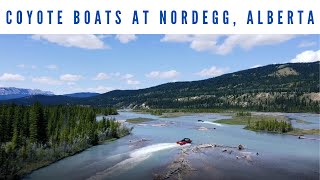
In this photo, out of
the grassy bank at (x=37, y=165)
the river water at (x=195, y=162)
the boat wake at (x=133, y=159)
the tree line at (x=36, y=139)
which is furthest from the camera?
the tree line at (x=36, y=139)

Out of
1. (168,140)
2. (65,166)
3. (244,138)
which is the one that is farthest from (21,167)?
(244,138)

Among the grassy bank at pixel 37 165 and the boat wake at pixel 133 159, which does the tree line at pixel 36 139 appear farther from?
the boat wake at pixel 133 159

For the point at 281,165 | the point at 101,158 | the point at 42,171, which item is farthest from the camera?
the point at 101,158

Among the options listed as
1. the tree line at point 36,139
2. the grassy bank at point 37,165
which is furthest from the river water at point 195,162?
the tree line at point 36,139

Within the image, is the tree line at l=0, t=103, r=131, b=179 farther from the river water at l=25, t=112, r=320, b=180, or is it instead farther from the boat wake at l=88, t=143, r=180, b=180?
the boat wake at l=88, t=143, r=180, b=180

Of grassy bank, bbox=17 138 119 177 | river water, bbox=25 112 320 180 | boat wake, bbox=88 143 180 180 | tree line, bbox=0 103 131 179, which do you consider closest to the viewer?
river water, bbox=25 112 320 180

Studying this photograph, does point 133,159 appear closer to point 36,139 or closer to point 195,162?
point 195,162

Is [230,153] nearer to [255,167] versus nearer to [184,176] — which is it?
[255,167]

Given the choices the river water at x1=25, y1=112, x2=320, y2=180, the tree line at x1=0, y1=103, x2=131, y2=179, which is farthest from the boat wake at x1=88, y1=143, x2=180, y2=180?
the tree line at x1=0, y1=103, x2=131, y2=179

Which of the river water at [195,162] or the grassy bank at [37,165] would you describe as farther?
the grassy bank at [37,165]
